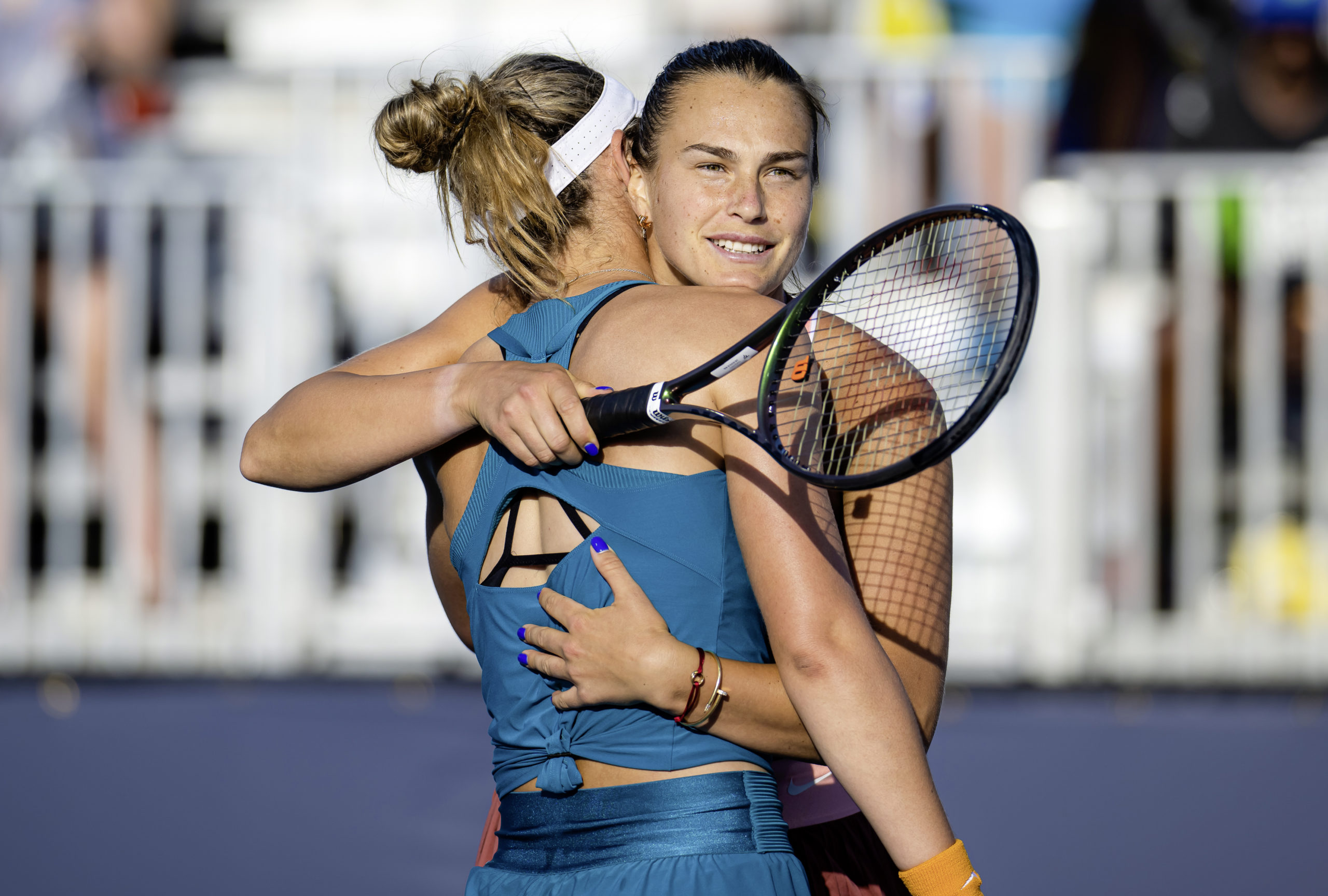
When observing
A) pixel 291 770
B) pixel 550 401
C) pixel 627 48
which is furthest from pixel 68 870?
pixel 627 48

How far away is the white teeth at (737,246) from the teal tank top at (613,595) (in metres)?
0.30

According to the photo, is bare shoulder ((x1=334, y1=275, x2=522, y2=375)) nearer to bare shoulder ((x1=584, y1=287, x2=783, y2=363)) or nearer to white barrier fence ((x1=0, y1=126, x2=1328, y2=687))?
bare shoulder ((x1=584, y1=287, x2=783, y2=363))

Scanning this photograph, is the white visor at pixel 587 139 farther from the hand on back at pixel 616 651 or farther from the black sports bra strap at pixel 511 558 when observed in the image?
the hand on back at pixel 616 651

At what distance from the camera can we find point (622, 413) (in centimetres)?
149

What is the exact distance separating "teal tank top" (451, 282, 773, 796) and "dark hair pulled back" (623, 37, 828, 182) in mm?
414

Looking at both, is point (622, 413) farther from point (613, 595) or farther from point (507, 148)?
point (507, 148)

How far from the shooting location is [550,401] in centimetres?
149

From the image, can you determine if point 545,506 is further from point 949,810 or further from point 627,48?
point 627,48

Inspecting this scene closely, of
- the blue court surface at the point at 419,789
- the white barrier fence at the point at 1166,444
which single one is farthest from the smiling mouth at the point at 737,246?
the white barrier fence at the point at 1166,444

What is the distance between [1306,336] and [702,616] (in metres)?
4.17

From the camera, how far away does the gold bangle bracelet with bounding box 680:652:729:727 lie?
1489 millimetres

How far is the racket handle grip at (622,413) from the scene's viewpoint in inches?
58.4

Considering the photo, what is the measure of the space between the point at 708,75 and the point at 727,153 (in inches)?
4.9

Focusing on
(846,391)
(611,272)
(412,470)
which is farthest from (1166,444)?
(611,272)
